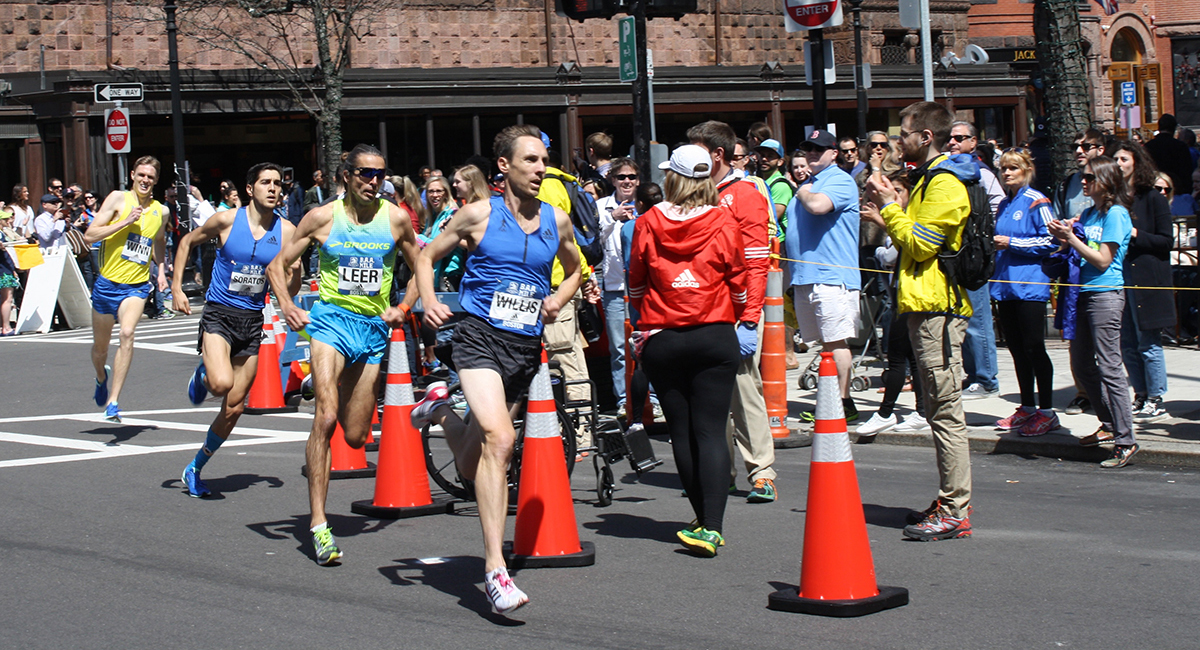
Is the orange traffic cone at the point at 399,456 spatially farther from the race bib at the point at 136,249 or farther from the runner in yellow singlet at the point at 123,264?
the race bib at the point at 136,249

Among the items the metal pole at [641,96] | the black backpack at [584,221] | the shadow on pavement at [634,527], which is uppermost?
the metal pole at [641,96]

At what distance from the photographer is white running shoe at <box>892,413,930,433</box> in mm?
9992

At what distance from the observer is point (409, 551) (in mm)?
6910

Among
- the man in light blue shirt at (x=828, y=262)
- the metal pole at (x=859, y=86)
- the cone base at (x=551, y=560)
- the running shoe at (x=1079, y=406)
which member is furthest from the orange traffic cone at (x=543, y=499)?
the metal pole at (x=859, y=86)

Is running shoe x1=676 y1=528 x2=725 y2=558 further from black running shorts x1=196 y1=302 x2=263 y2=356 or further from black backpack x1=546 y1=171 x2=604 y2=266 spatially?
black running shorts x1=196 y1=302 x2=263 y2=356

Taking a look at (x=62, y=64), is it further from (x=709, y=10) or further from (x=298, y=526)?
(x=298, y=526)

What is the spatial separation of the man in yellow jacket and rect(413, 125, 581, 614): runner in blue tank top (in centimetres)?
180

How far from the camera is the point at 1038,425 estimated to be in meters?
9.38

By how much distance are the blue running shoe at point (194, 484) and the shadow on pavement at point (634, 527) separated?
2519mm

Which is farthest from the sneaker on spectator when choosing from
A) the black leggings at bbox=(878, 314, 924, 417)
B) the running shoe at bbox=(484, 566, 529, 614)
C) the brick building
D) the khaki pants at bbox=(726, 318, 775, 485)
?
the brick building

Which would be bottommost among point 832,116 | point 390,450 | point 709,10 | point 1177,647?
point 1177,647

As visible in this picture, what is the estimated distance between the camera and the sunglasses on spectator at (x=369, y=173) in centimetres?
717

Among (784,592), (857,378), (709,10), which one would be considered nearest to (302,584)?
(784,592)

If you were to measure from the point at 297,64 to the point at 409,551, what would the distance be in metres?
23.4
